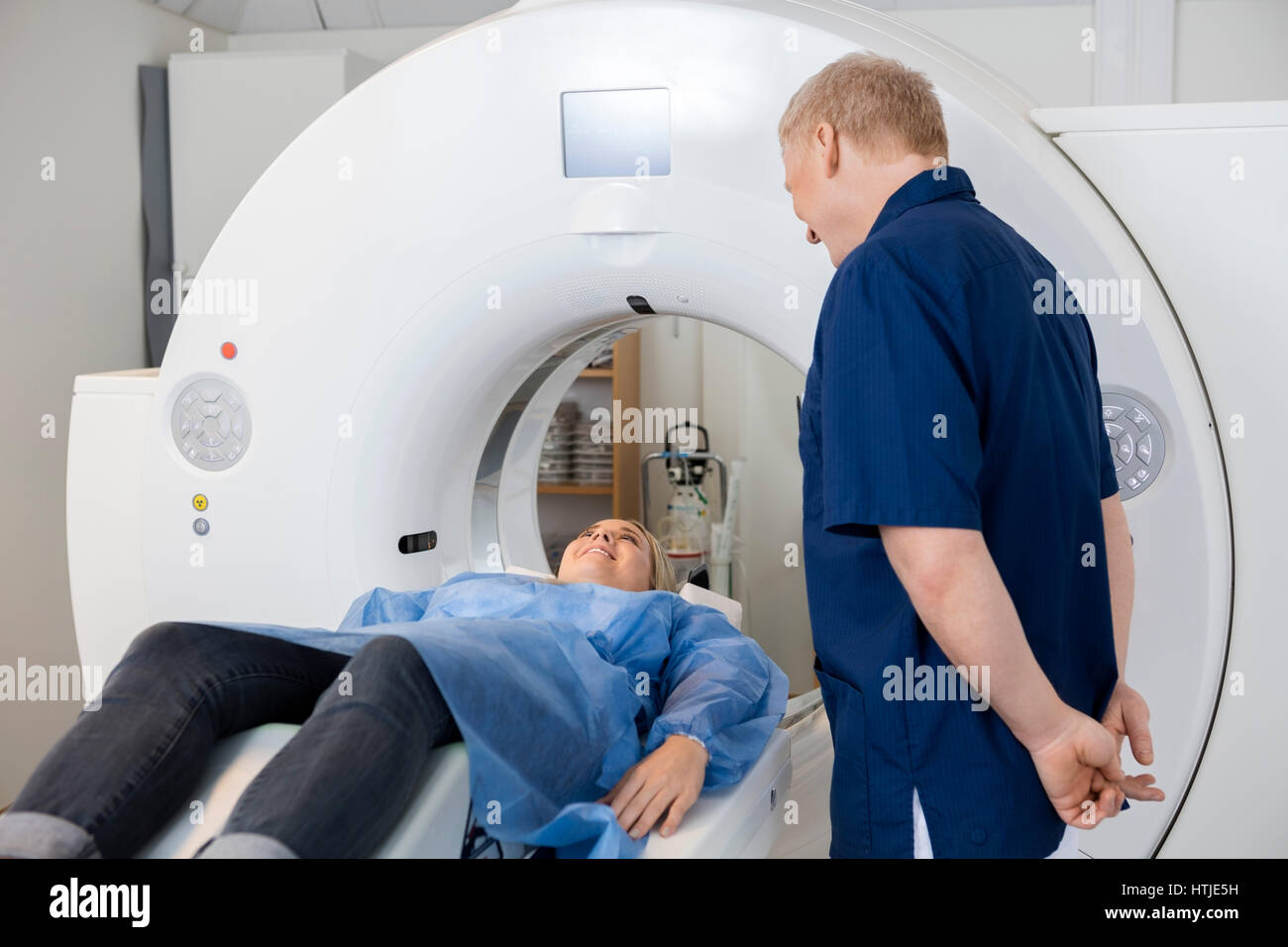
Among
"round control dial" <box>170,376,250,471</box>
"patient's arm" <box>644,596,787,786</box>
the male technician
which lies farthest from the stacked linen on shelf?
the male technician

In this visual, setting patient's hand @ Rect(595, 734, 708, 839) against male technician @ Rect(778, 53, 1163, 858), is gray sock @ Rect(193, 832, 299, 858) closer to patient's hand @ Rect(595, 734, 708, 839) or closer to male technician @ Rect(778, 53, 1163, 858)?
patient's hand @ Rect(595, 734, 708, 839)

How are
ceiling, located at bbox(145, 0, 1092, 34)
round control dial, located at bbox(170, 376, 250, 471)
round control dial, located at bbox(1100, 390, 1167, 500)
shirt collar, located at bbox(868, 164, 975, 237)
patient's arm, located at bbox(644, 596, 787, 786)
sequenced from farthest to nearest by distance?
1. ceiling, located at bbox(145, 0, 1092, 34)
2. round control dial, located at bbox(170, 376, 250, 471)
3. round control dial, located at bbox(1100, 390, 1167, 500)
4. patient's arm, located at bbox(644, 596, 787, 786)
5. shirt collar, located at bbox(868, 164, 975, 237)

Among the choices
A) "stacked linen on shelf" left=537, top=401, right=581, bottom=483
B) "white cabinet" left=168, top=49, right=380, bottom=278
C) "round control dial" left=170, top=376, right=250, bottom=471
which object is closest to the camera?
"round control dial" left=170, top=376, right=250, bottom=471

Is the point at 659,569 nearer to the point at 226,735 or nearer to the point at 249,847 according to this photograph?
the point at 226,735

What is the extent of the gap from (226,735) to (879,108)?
0.87m

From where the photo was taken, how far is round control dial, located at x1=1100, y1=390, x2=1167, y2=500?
1338mm

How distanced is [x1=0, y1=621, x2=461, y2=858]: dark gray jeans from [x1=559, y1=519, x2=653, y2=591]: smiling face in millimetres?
638

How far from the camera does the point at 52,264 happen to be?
2.64 m

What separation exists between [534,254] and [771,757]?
2.38 feet

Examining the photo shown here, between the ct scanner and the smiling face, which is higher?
the ct scanner

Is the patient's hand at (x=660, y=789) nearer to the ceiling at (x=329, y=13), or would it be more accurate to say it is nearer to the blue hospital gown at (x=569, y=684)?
the blue hospital gown at (x=569, y=684)

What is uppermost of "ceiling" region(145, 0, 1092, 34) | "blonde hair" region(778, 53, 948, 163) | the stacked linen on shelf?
"ceiling" region(145, 0, 1092, 34)
